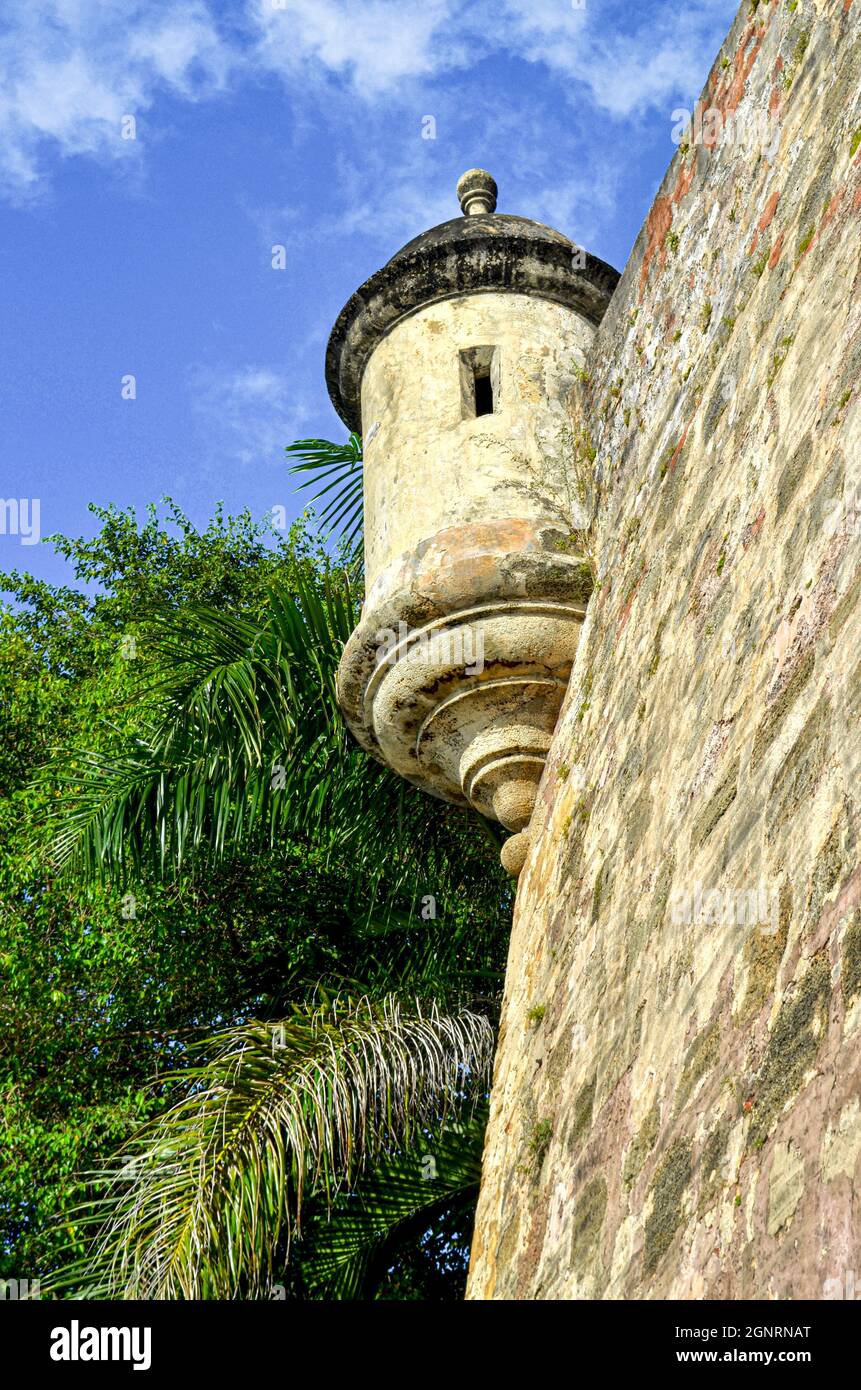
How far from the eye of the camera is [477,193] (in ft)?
21.3

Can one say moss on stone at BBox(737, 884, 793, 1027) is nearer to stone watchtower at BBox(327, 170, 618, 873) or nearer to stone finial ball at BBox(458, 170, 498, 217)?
stone watchtower at BBox(327, 170, 618, 873)

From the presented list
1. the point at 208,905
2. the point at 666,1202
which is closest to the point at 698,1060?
the point at 666,1202

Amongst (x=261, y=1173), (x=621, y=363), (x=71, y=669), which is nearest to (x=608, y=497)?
(x=621, y=363)

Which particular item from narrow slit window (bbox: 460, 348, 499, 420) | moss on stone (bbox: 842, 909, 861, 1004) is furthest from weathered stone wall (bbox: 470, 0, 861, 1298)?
narrow slit window (bbox: 460, 348, 499, 420)

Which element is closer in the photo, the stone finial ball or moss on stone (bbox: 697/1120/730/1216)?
moss on stone (bbox: 697/1120/730/1216)

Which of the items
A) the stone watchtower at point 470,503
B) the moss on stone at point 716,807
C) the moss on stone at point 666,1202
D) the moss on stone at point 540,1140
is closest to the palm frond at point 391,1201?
the stone watchtower at point 470,503

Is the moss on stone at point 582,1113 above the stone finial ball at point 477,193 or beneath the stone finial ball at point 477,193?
beneath

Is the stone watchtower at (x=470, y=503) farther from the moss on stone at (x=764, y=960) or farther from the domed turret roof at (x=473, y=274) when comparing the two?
the moss on stone at (x=764, y=960)

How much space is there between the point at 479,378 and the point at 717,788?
10.7 ft

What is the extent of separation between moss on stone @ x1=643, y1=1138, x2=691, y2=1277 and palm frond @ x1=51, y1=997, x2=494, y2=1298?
7.86 ft

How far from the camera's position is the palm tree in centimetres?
510

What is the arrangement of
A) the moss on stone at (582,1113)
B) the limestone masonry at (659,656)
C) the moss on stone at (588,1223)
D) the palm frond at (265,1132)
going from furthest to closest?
the palm frond at (265,1132)
the moss on stone at (582,1113)
the moss on stone at (588,1223)
the limestone masonry at (659,656)

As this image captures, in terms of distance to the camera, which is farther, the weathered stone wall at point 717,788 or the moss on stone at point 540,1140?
the moss on stone at point 540,1140

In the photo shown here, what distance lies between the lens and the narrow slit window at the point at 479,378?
19.0 ft
